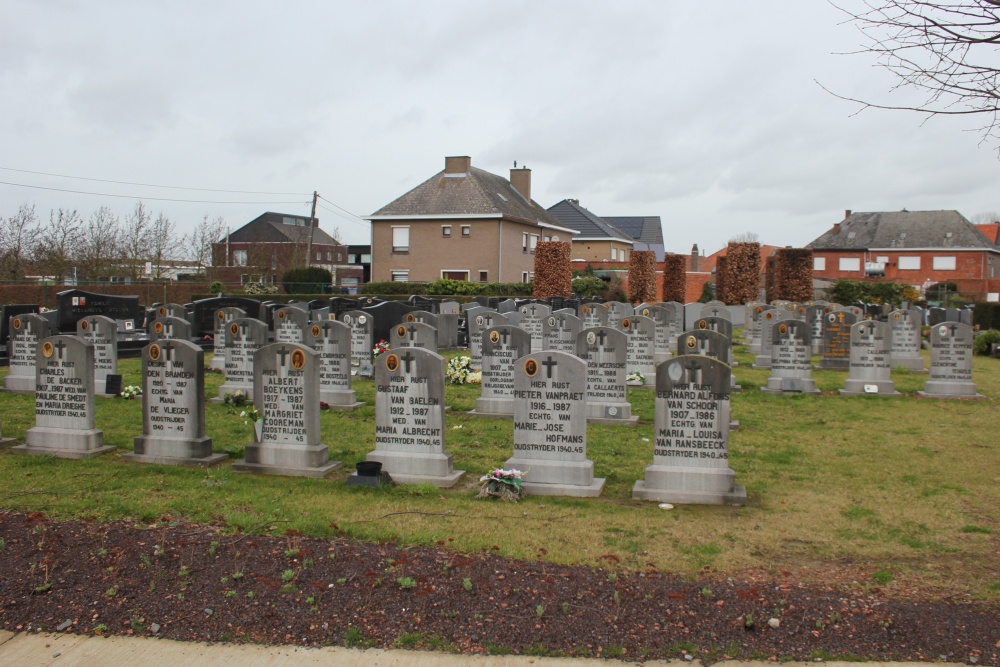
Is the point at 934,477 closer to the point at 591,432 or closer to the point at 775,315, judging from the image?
the point at 591,432

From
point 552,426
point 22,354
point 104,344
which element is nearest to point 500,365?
point 552,426

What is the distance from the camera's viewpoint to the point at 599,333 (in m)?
11.8

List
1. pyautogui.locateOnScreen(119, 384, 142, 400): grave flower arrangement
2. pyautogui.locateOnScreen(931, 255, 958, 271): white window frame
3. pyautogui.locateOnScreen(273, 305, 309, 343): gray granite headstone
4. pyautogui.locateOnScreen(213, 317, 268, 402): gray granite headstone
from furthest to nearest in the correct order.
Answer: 1. pyautogui.locateOnScreen(931, 255, 958, 271): white window frame
2. pyautogui.locateOnScreen(273, 305, 309, 343): gray granite headstone
3. pyautogui.locateOnScreen(213, 317, 268, 402): gray granite headstone
4. pyautogui.locateOnScreen(119, 384, 142, 400): grave flower arrangement

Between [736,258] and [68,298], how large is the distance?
30866 mm

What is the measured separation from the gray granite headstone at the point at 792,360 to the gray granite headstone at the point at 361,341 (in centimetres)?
770

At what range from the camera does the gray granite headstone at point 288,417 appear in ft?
28.5

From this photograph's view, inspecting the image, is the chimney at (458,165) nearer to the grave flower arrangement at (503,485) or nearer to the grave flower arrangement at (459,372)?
the grave flower arrangement at (459,372)

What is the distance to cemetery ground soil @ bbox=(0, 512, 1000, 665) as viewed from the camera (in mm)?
4734

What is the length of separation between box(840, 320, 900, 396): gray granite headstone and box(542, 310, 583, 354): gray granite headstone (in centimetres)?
519

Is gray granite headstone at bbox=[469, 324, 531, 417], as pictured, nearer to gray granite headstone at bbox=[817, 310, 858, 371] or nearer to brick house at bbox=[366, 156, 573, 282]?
gray granite headstone at bbox=[817, 310, 858, 371]

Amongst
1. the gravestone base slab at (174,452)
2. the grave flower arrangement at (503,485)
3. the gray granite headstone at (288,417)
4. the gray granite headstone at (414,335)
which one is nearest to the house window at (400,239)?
the gray granite headstone at (414,335)

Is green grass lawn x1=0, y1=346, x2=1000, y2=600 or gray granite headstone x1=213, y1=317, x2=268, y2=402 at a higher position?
gray granite headstone x1=213, y1=317, x2=268, y2=402

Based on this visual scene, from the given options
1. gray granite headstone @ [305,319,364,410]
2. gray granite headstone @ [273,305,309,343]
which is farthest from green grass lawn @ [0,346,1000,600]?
gray granite headstone @ [273,305,309,343]

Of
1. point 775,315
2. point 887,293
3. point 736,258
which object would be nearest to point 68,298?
point 775,315
